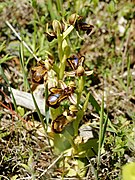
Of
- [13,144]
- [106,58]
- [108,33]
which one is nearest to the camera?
[13,144]

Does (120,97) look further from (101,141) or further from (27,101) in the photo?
(101,141)

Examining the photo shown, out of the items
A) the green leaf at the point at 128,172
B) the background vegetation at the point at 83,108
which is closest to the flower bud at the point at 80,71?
the background vegetation at the point at 83,108

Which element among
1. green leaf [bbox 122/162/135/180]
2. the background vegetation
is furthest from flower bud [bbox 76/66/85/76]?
green leaf [bbox 122/162/135/180]

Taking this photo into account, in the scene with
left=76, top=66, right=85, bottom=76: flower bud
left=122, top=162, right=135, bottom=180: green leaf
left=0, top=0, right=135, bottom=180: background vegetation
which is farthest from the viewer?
left=0, top=0, right=135, bottom=180: background vegetation

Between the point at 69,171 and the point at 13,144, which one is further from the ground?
the point at 13,144

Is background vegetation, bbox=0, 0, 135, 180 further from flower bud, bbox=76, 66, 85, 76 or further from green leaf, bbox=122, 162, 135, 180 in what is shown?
green leaf, bbox=122, 162, 135, 180

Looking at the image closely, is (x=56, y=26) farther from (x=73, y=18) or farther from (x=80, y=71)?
(x=80, y=71)

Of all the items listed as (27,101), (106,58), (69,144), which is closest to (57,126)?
(69,144)

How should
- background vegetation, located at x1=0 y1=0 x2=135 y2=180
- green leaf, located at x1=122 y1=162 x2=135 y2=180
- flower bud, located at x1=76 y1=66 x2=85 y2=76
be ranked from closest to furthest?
green leaf, located at x1=122 y1=162 x2=135 y2=180 < flower bud, located at x1=76 y1=66 x2=85 y2=76 < background vegetation, located at x1=0 y1=0 x2=135 y2=180

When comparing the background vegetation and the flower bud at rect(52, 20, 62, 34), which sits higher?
the flower bud at rect(52, 20, 62, 34)

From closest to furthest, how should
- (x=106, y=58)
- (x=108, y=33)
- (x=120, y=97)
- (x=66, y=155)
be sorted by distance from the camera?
(x=66, y=155)
(x=120, y=97)
(x=106, y=58)
(x=108, y=33)
